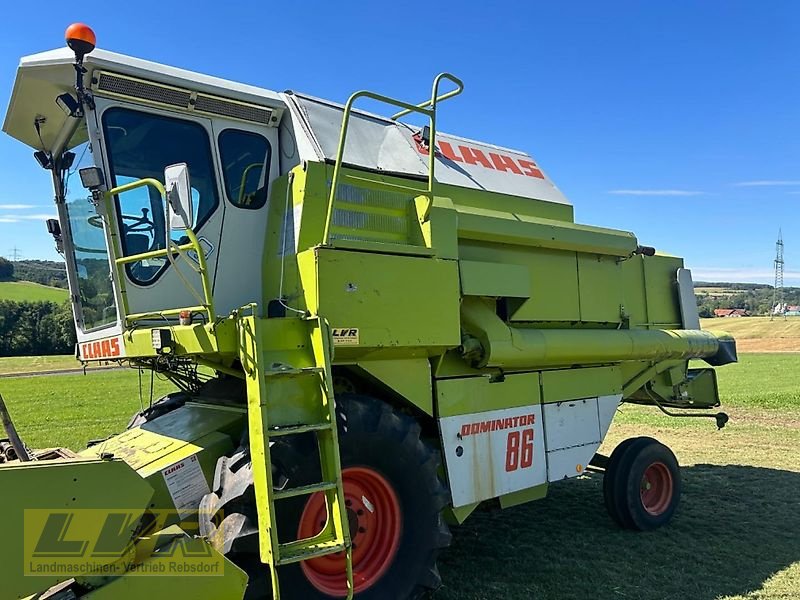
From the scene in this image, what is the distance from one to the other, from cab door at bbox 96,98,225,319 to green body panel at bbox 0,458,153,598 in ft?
4.18

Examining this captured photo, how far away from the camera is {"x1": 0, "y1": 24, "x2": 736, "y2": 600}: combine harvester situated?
3.37 meters

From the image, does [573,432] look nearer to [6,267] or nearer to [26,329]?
[6,267]

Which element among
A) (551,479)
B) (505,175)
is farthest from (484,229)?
(551,479)

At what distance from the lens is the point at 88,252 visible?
16.0 feet

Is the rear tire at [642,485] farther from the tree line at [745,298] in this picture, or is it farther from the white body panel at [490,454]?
the tree line at [745,298]

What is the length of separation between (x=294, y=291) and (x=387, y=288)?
2.01ft

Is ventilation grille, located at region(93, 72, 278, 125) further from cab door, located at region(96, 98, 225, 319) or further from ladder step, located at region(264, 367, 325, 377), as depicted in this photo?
ladder step, located at region(264, 367, 325, 377)

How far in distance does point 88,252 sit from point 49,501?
225 cm

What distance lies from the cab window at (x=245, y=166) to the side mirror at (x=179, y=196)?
4.17 feet

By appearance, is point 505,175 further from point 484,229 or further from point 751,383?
point 751,383

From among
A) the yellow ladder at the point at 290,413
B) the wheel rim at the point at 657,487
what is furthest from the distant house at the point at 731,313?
the yellow ladder at the point at 290,413

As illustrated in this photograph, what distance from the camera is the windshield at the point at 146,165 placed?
4.29 meters

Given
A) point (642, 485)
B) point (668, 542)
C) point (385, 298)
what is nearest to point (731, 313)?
point (642, 485)

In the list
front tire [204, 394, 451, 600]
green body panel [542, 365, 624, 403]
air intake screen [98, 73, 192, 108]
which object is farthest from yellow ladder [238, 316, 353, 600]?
green body panel [542, 365, 624, 403]
